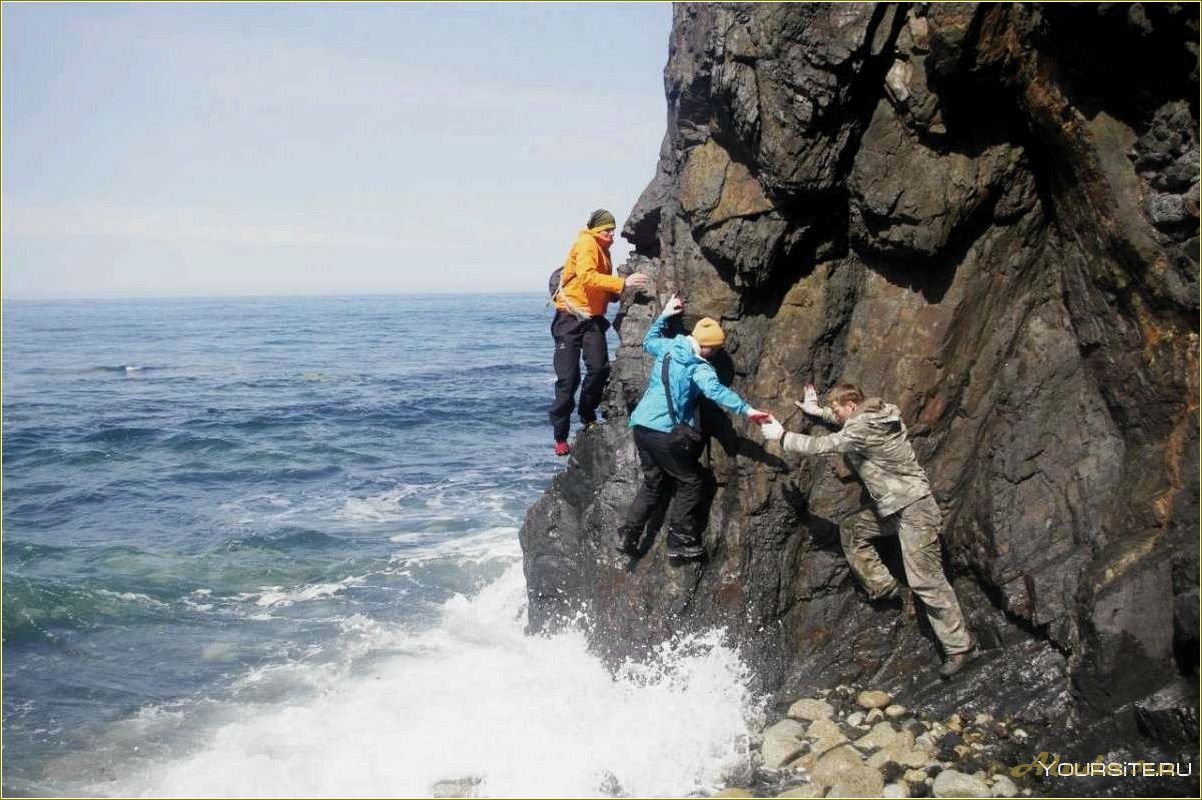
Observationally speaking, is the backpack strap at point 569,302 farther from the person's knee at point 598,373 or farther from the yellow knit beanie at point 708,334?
the yellow knit beanie at point 708,334

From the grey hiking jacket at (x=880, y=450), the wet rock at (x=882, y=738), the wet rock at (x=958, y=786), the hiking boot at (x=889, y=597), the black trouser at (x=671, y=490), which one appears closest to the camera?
the wet rock at (x=958, y=786)

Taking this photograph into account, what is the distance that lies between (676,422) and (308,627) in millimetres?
7392

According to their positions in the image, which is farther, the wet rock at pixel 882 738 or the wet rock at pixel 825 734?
the wet rock at pixel 825 734

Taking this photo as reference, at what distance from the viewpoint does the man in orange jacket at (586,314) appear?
11.4m

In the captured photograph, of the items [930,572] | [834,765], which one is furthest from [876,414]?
[834,765]

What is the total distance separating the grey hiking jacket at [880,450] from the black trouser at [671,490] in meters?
1.46

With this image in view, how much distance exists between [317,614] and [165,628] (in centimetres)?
233

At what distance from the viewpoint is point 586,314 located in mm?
11602

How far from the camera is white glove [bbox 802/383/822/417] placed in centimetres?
998

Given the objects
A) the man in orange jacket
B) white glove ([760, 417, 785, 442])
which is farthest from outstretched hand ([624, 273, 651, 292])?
white glove ([760, 417, 785, 442])

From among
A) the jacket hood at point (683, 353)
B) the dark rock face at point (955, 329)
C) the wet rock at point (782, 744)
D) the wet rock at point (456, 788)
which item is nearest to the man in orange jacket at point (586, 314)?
the dark rock face at point (955, 329)

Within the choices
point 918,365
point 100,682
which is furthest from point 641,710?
point 100,682

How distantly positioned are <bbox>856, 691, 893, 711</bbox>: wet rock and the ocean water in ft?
4.03

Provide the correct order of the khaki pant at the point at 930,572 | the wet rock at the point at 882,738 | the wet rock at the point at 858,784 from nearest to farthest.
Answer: the wet rock at the point at 858,784
the wet rock at the point at 882,738
the khaki pant at the point at 930,572
